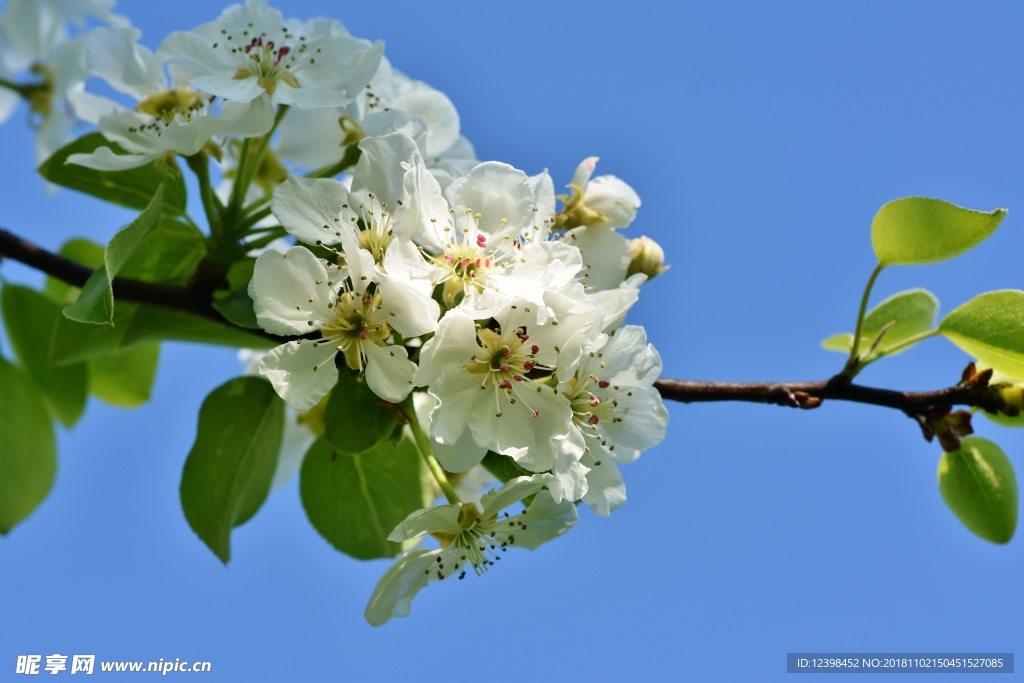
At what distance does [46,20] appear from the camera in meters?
3.20

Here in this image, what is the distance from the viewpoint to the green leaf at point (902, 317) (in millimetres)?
2088

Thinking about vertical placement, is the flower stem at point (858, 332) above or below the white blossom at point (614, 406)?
above

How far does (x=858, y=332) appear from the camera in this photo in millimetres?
1924

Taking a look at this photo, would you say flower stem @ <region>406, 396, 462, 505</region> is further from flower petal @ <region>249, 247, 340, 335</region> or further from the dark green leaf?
flower petal @ <region>249, 247, 340, 335</region>

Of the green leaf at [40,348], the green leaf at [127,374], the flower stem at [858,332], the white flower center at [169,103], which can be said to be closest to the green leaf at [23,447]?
the green leaf at [40,348]

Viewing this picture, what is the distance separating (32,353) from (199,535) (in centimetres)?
112

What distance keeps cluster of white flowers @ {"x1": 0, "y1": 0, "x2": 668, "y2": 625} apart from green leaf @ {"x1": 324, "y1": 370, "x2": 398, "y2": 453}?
0.04 metres

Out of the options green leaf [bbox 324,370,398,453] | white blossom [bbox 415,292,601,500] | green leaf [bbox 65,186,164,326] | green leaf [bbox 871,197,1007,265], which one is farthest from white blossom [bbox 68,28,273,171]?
green leaf [bbox 871,197,1007,265]

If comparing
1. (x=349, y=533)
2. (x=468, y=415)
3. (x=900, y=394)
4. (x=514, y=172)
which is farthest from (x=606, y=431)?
(x=349, y=533)

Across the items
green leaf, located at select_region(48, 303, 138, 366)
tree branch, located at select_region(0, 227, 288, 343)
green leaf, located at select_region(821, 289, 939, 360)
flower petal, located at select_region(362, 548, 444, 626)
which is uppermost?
green leaf, located at select_region(48, 303, 138, 366)

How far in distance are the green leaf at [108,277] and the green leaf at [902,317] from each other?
1494 mm

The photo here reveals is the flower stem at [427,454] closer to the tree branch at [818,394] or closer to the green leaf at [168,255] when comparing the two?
the tree branch at [818,394]

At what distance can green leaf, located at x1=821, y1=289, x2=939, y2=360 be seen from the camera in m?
2.09

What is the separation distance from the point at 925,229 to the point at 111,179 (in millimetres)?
1686
